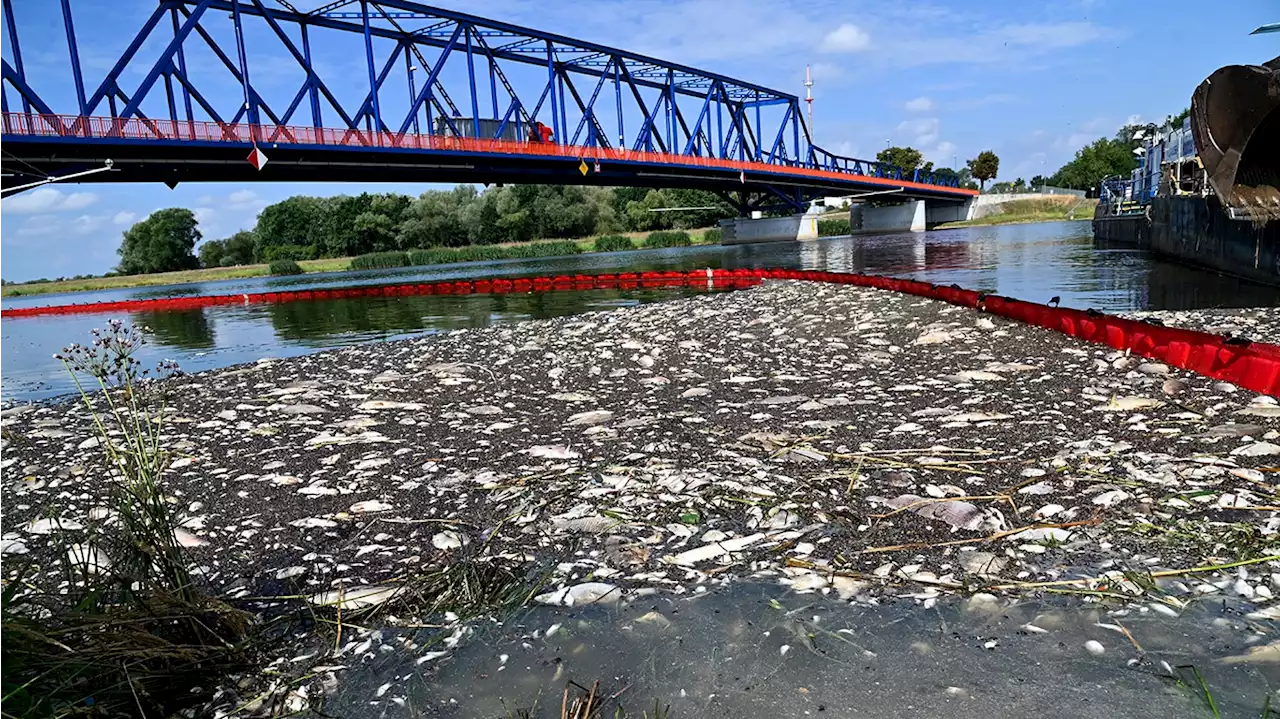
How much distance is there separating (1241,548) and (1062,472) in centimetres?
111

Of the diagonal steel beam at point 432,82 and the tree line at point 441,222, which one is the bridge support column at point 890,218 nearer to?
the tree line at point 441,222

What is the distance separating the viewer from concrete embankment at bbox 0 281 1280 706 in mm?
3604

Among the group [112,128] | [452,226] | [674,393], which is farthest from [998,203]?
[674,393]

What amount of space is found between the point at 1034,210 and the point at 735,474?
381 feet

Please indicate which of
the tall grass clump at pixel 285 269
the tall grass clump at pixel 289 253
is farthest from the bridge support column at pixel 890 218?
the tall grass clump at pixel 289 253

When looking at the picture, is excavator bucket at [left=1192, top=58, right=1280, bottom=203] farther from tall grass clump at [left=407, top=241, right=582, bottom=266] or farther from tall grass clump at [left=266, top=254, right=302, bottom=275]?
tall grass clump at [left=266, top=254, right=302, bottom=275]

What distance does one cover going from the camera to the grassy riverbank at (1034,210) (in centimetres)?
9725

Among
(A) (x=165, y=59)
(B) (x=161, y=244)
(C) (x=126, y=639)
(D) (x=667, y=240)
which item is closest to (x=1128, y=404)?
(C) (x=126, y=639)

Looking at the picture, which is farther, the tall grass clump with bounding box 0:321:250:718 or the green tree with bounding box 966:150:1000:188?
the green tree with bounding box 966:150:1000:188

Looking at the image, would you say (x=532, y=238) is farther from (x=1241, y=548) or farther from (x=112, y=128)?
(x=1241, y=548)

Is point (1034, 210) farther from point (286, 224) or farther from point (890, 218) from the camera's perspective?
point (286, 224)

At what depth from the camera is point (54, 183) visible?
36.3 m

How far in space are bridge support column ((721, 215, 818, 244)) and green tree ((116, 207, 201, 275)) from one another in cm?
8147

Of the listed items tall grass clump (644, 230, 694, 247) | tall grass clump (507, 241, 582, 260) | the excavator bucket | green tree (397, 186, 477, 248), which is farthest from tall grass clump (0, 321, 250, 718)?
green tree (397, 186, 477, 248)
